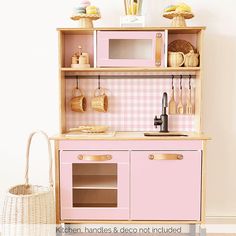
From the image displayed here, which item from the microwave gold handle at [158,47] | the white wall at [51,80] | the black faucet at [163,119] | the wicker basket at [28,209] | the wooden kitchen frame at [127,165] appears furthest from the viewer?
the white wall at [51,80]

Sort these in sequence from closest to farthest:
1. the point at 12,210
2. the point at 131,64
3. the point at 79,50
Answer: the point at 12,210, the point at 131,64, the point at 79,50

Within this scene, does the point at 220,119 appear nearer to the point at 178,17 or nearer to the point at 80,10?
the point at 178,17

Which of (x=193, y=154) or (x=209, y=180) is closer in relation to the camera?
(x=193, y=154)

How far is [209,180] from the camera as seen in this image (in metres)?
3.29

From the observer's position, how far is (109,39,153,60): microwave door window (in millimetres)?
2986

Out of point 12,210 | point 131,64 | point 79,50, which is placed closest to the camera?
point 12,210

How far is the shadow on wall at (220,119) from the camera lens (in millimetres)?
3230

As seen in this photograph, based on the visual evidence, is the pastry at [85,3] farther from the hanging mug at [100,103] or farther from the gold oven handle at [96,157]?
the gold oven handle at [96,157]

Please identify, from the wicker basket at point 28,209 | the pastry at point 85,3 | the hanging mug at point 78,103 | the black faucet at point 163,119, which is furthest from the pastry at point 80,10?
the wicker basket at point 28,209

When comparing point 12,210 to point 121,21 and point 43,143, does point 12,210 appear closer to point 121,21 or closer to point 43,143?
point 43,143

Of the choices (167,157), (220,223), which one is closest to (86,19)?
(167,157)

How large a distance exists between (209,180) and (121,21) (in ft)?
5.02

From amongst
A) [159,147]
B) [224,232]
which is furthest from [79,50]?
[224,232]

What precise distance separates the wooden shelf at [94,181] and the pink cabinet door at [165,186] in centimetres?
16
